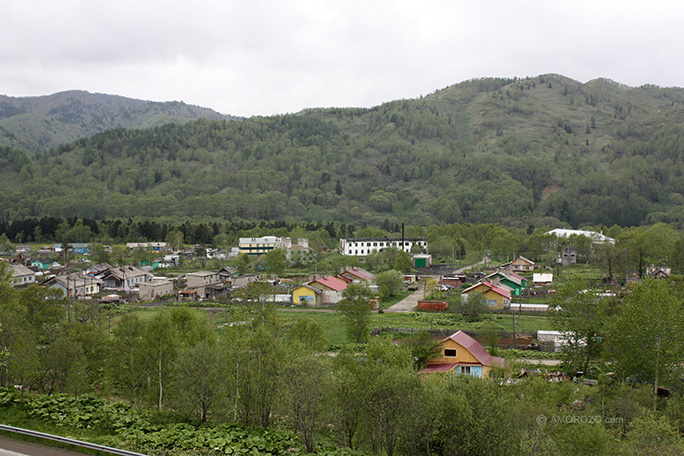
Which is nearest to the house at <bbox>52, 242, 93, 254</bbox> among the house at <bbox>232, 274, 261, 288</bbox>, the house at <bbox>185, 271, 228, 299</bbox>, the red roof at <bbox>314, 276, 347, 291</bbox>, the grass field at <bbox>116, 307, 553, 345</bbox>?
the house at <bbox>185, 271, 228, 299</bbox>

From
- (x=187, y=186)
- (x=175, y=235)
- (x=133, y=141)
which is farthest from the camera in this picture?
(x=133, y=141)

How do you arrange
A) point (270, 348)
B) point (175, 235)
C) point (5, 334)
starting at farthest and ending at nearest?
point (175, 235), point (5, 334), point (270, 348)

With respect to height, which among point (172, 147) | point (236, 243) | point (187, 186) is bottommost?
point (236, 243)

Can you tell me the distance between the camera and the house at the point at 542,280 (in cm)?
5706

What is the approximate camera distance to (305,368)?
15.0 m

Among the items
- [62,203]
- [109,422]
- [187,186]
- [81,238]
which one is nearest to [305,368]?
[109,422]

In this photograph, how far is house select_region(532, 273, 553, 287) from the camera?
5706 centimetres

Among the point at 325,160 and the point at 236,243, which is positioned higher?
the point at 325,160

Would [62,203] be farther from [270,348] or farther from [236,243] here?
[270,348]

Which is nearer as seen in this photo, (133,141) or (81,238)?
(81,238)

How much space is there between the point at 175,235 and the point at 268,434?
79.8m

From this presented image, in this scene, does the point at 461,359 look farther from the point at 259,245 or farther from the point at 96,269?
the point at 259,245

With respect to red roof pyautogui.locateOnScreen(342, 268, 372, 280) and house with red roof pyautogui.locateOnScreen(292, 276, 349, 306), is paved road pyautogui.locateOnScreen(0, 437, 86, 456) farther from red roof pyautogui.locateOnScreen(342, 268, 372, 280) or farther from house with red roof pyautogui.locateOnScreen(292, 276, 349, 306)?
red roof pyautogui.locateOnScreen(342, 268, 372, 280)

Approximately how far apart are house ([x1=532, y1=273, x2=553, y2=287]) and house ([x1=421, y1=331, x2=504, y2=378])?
35.5m
